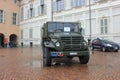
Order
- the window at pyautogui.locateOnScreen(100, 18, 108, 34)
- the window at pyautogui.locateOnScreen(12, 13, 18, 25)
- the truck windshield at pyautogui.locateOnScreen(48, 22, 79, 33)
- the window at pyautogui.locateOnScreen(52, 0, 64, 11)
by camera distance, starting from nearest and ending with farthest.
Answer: the truck windshield at pyautogui.locateOnScreen(48, 22, 79, 33), the window at pyautogui.locateOnScreen(100, 18, 108, 34), the window at pyautogui.locateOnScreen(52, 0, 64, 11), the window at pyautogui.locateOnScreen(12, 13, 18, 25)

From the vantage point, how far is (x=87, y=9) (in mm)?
37281

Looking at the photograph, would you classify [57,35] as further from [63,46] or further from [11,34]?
[11,34]

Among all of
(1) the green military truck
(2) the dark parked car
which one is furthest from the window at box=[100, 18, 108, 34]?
(1) the green military truck

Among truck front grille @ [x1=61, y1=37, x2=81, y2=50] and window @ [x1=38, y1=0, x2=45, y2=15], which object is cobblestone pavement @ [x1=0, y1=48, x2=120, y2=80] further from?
window @ [x1=38, y1=0, x2=45, y2=15]

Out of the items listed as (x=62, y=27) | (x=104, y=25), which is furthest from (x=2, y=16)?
(x=62, y=27)

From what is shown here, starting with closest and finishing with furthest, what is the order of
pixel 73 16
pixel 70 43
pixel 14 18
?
pixel 70 43, pixel 73 16, pixel 14 18

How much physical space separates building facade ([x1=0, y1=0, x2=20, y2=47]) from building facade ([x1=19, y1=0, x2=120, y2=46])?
4.17 ft

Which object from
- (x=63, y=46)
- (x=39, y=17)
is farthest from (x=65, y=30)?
(x=39, y=17)

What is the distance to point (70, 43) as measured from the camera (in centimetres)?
1320

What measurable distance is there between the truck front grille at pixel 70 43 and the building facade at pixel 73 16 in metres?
19.8

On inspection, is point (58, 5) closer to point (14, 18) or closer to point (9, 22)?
point (9, 22)

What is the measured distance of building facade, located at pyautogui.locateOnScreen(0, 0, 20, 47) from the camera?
175 feet

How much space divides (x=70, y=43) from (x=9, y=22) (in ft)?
141

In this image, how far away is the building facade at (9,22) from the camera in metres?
53.3
